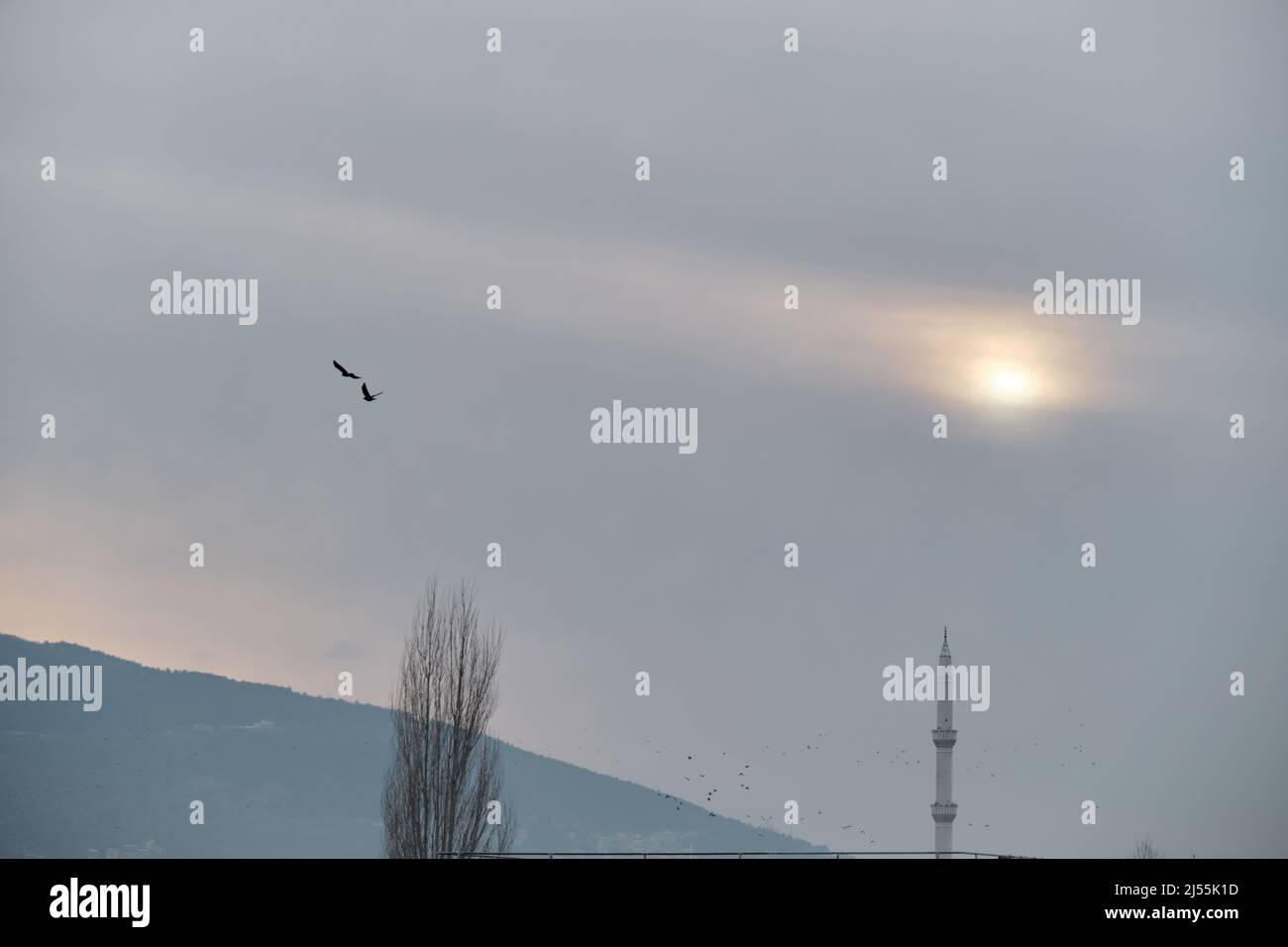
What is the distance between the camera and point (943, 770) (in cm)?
16338

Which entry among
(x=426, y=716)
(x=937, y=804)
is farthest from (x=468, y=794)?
(x=937, y=804)

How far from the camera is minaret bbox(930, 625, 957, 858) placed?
518 feet

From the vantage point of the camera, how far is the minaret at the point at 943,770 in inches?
6211
